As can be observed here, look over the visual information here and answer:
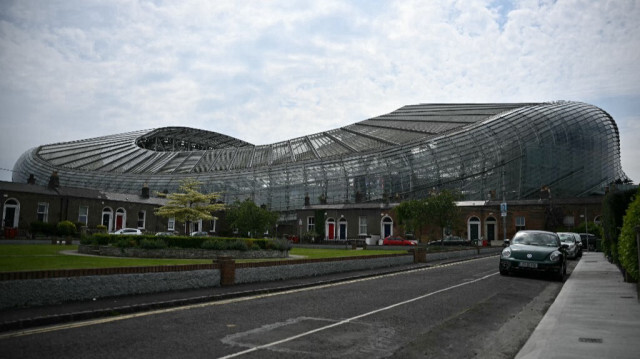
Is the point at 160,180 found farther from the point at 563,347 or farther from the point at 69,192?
the point at 563,347

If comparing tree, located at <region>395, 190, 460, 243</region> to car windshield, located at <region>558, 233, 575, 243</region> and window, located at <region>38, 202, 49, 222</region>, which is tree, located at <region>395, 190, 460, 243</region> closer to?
car windshield, located at <region>558, 233, 575, 243</region>

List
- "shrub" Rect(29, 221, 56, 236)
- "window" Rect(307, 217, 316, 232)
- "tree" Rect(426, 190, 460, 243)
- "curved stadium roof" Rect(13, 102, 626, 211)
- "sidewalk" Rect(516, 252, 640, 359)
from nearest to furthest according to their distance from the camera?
"sidewalk" Rect(516, 252, 640, 359), "tree" Rect(426, 190, 460, 243), "shrub" Rect(29, 221, 56, 236), "window" Rect(307, 217, 316, 232), "curved stadium roof" Rect(13, 102, 626, 211)

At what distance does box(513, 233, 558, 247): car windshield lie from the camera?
59.9 ft

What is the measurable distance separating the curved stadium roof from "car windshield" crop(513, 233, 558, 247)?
140 ft

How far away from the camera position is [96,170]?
82.1 meters

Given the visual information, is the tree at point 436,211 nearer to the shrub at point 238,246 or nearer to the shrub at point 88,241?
the shrub at point 238,246

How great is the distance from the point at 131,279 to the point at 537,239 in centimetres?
1509

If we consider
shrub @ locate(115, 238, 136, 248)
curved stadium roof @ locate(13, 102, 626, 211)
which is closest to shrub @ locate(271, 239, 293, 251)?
shrub @ locate(115, 238, 136, 248)

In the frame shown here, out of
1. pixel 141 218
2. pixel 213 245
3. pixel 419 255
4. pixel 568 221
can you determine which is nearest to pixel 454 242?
pixel 568 221

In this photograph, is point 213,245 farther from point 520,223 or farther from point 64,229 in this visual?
point 520,223

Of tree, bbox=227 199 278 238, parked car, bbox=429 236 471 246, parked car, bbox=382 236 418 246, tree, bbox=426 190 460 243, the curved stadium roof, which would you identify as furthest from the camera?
the curved stadium roof

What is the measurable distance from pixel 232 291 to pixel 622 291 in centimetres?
1106

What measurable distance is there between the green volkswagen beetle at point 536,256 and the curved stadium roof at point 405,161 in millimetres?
43095

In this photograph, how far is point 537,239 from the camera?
733 inches
